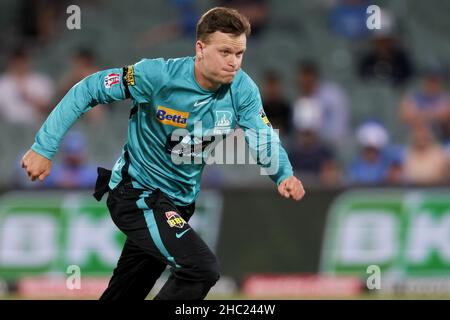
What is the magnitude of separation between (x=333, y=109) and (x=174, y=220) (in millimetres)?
7294

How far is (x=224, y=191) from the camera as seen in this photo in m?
11.8

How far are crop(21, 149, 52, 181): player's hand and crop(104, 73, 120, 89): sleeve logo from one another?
642mm

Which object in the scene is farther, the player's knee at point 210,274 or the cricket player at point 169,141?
the cricket player at point 169,141

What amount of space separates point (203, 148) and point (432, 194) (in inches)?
207

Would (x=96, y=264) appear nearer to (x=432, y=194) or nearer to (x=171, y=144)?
(x=432, y=194)

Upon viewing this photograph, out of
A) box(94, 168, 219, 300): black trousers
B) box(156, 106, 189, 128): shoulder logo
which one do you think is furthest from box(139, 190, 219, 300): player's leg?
box(156, 106, 189, 128): shoulder logo

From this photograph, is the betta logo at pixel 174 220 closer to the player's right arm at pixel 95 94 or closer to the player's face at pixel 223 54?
the player's right arm at pixel 95 94

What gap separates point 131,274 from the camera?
7.20 metres

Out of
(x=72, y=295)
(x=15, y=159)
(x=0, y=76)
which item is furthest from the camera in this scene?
(x=0, y=76)

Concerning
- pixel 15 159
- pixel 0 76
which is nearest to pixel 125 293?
pixel 15 159

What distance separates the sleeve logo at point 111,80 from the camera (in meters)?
6.93

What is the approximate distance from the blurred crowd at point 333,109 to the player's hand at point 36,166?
5.10 metres

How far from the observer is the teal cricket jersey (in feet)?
22.7

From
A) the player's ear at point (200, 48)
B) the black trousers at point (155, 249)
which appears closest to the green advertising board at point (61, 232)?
the black trousers at point (155, 249)
